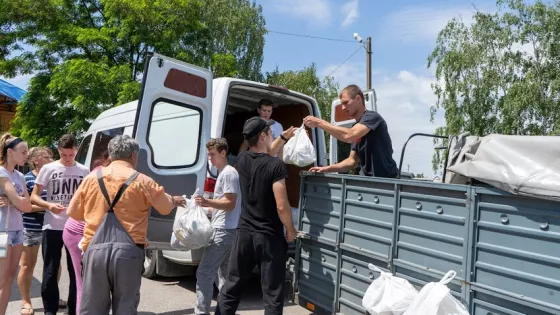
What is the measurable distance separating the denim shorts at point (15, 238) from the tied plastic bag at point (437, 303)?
3.56m

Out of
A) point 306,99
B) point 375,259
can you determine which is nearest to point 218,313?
point 375,259

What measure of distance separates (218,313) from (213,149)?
148 cm

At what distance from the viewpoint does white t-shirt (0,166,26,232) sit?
4609mm

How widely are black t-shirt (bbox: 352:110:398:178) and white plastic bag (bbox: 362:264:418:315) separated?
1.21 meters

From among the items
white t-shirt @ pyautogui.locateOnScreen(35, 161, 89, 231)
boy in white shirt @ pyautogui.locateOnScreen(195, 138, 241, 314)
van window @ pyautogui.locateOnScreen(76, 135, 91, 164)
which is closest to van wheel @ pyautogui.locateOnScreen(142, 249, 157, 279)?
white t-shirt @ pyautogui.locateOnScreen(35, 161, 89, 231)

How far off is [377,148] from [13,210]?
10.7 feet

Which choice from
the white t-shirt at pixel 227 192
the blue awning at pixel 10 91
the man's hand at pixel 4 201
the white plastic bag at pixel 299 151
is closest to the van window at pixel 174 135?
the white t-shirt at pixel 227 192

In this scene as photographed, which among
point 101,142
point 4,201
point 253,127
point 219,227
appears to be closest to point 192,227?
point 219,227

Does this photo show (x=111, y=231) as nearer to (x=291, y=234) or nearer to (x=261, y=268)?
(x=261, y=268)

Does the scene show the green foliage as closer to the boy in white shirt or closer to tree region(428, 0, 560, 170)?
tree region(428, 0, 560, 170)

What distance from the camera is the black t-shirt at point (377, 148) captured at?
4.43 meters

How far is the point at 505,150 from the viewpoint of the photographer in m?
3.07

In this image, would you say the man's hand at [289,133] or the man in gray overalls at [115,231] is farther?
the man's hand at [289,133]

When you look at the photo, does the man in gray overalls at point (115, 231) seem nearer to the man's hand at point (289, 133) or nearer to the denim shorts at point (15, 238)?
the denim shorts at point (15, 238)
